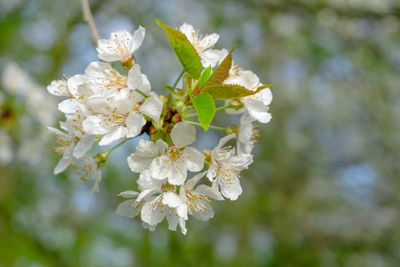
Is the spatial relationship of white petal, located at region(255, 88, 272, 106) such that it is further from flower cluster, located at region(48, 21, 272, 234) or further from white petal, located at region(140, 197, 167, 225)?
white petal, located at region(140, 197, 167, 225)

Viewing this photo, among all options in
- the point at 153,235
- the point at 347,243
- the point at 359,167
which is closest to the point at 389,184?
the point at 359,167

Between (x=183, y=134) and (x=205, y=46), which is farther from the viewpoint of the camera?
(x=205, y=46)

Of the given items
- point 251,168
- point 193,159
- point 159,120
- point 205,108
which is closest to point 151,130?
point 159,120

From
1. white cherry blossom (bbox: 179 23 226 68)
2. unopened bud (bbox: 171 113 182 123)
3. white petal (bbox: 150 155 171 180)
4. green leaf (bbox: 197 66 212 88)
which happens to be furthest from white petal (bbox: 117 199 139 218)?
white cherry blossom (bbox: 179 23 226 68)

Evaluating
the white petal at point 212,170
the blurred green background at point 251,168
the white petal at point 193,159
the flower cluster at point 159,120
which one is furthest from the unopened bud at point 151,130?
the blurred green background at point 251,168

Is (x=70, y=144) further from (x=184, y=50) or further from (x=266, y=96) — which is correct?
(x=266, y=96)

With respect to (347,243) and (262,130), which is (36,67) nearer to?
(262,130)

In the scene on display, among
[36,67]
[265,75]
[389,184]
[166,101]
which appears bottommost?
[389,184]
